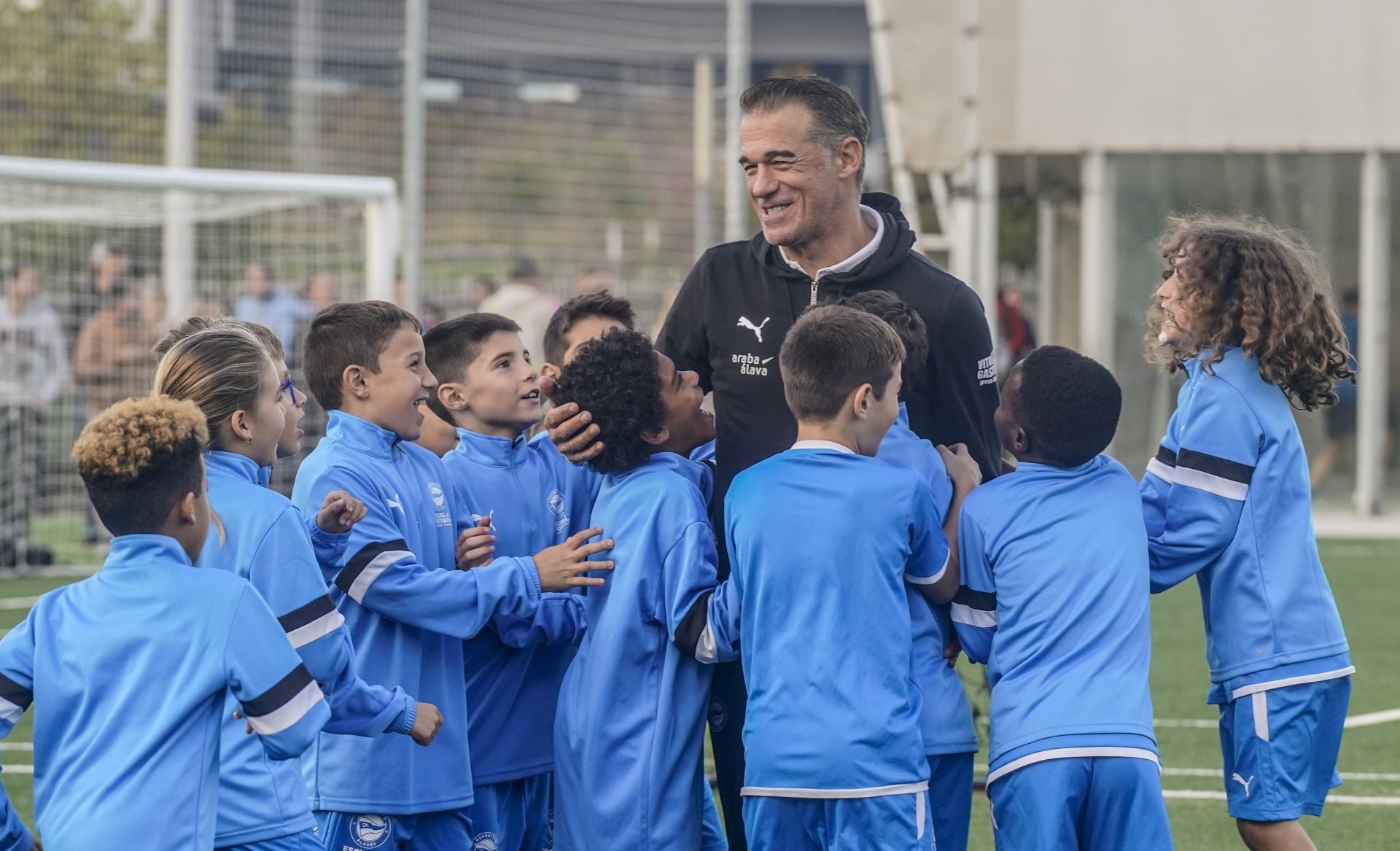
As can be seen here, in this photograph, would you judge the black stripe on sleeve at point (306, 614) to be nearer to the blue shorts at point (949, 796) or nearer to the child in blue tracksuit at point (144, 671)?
the child in blue tracksuit at point (144, 671)

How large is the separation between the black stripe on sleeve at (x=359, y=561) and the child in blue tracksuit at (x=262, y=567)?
0.43 ft

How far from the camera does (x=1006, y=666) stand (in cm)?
348

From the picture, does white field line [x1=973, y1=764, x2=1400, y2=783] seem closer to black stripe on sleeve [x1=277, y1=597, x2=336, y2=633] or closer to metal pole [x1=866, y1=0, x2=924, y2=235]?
black stripe on sleeve [x1=277, y1=597, x2=336, y2=633]

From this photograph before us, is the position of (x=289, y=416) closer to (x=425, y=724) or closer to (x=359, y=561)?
(x=359, y=561)

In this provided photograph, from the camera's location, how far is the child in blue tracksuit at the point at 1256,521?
3.76m

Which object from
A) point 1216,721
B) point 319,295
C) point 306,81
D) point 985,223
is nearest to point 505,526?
point 1216,721

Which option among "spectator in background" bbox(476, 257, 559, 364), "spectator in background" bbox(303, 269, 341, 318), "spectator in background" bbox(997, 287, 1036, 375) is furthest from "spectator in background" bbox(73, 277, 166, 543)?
"spectator in background" bbox(997, 287, 1036, 375)

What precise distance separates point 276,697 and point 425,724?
1.91 feet

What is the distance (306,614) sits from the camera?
340 cm

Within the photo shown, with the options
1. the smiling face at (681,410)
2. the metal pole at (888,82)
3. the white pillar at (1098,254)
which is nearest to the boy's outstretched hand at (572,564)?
the smiling face at (681,410)

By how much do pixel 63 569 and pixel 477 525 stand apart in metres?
8.90

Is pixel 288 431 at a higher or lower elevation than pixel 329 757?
higher

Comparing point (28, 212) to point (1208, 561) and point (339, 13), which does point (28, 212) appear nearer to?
point (339, 13)

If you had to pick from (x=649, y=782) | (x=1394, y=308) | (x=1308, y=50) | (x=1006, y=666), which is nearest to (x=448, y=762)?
(x=649, y=782)
